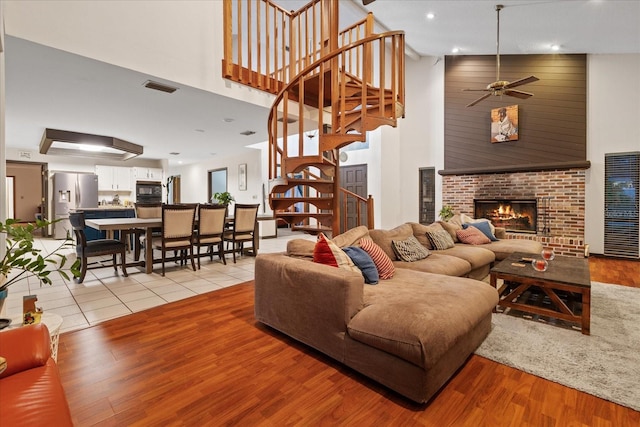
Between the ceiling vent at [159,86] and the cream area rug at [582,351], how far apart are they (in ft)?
13.2

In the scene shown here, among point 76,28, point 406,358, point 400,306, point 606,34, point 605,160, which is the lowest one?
point 406,358

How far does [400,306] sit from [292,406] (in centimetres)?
80

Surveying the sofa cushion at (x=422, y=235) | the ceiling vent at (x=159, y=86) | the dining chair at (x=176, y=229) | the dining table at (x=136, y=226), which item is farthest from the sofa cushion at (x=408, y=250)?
the dining table at (x=136, y=226)

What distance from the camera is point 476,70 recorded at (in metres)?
6.53

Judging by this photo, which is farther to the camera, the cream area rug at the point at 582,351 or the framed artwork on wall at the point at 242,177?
the framed artwork on wall at the point at 242,177

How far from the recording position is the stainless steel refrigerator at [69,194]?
7441 mm

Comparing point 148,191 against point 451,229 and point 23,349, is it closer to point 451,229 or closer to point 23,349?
point 451,229

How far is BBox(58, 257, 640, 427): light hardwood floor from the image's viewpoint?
5.01ft

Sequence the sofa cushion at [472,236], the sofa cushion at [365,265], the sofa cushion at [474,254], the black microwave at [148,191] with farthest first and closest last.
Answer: the black microwave at [148,191], the sofa cushion at [472,236], the sofa cushion at [474,254], the sofa cushion at [365,265]

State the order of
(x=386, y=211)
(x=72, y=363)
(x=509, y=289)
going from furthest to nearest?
(x=386, y=211) < (x=509, y=289) < (x=72, y=363)

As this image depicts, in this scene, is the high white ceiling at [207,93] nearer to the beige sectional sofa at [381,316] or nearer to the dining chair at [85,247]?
the dining chair at [85,247]

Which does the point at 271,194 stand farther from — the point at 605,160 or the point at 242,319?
the point at 605,160

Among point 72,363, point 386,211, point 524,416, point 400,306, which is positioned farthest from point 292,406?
point 386,211

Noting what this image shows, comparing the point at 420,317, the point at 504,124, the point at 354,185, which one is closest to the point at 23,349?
the point at 420,317
